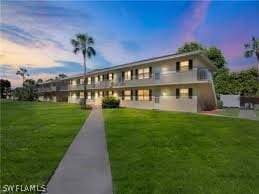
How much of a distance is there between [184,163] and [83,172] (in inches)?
123

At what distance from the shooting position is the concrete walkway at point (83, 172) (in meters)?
4.98

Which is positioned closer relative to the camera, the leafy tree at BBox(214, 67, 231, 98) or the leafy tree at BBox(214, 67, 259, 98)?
the leafy tree at BBox(214, 67, 259, 98)

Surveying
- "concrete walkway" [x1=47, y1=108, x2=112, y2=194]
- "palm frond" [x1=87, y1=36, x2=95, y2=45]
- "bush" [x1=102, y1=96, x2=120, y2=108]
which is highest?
"palm frond" [x1=87, y1=36, x2=95, y2=45]

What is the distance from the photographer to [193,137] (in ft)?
35.9

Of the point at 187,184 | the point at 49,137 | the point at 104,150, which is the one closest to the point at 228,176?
the point at 187,184

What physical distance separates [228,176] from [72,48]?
35.3 metres

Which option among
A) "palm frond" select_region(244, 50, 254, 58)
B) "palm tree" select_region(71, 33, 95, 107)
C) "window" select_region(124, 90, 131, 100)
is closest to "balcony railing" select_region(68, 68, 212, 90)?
"window" select_region(124, 90, 131, 100)

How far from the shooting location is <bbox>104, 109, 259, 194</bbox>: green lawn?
5.29 metres

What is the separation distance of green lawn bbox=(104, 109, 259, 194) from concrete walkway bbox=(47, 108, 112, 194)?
0.92 feet

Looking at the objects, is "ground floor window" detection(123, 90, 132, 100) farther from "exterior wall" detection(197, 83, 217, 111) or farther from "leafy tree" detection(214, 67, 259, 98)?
"leafy tree" detection(214, 67, 259, 98)

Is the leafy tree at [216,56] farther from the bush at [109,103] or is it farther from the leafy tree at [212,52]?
the bush at [109,103]

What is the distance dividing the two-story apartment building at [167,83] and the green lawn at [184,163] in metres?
14.6

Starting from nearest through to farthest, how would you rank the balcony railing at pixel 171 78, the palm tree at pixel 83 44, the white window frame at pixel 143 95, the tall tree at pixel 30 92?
the balcony railing at pixel 171 78
the white window frame at pixel 143 95
the palm tree at pixel 83 44
the tall tree at pixel 30 92

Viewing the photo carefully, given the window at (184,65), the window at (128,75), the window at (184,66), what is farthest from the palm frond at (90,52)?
the window at (184,66)
